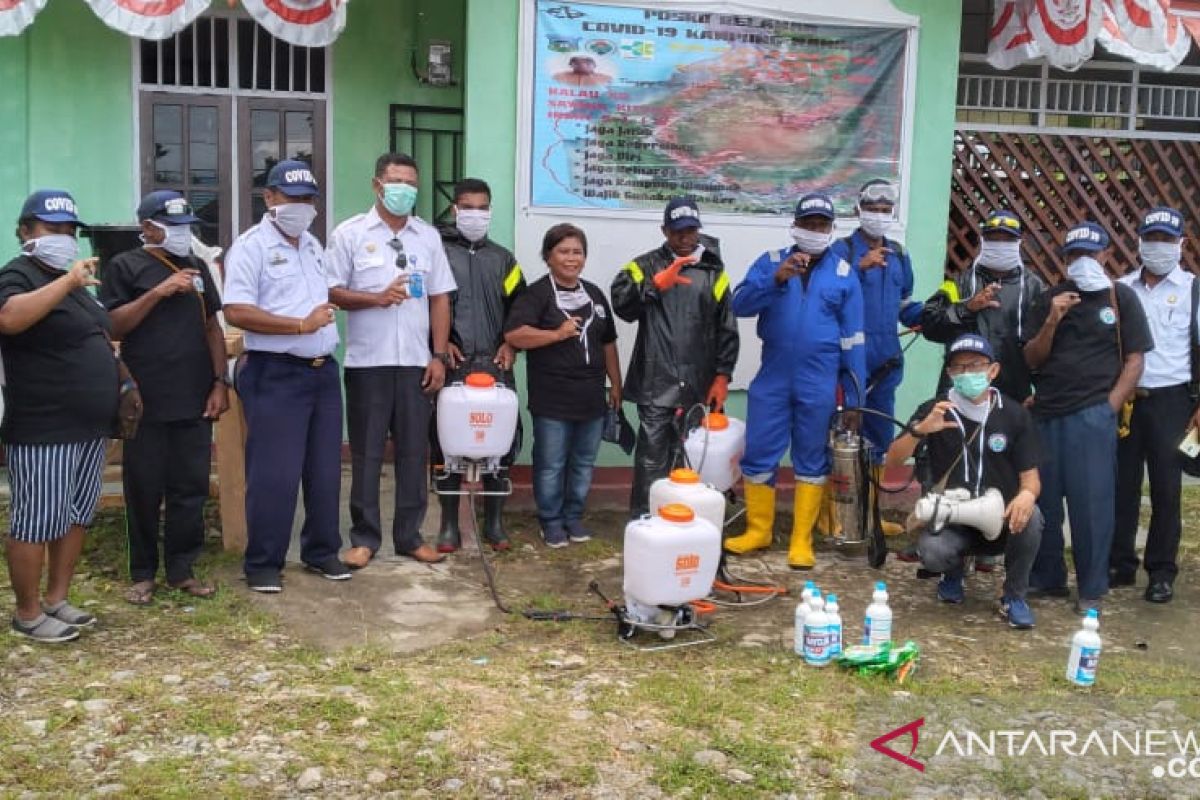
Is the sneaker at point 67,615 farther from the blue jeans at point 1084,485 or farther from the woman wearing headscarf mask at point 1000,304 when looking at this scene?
the blue jeans at point 1084,485

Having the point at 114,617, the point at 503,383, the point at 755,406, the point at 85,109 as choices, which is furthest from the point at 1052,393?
the point at 85,109

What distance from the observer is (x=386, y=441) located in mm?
5762

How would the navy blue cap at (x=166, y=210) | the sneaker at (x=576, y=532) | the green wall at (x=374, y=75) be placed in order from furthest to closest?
the green wall at (x=374, y=75) < the sneaker at (x=576, y=532) < the navy blue cap at (x=166, y=210)

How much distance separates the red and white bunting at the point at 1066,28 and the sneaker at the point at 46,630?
5.90 metres

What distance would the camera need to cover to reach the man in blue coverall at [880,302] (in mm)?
6180

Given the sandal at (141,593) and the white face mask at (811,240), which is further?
the white face mask at (811,240)

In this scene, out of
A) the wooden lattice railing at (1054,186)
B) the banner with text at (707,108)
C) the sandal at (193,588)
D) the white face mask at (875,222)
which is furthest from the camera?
the wooden lattice railing at (1054,186)

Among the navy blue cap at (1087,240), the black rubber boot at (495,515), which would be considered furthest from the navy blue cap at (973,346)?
the black rubber boot at (495,515)

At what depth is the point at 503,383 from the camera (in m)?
5.93

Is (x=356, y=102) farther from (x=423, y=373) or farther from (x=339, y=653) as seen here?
(x=339, y=653)

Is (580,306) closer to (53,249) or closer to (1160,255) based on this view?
(53,249)

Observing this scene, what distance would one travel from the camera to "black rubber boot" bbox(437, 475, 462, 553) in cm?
592

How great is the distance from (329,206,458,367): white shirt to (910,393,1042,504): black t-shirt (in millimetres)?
2305

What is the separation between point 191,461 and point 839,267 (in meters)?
3.12
